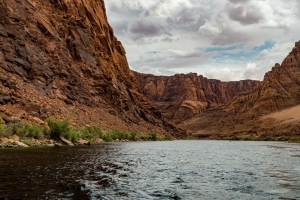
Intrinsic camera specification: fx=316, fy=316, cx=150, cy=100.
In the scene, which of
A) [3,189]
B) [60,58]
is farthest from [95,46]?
[3,189]

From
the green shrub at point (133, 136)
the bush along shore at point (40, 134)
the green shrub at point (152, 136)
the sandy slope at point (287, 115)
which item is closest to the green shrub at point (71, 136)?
the bush along shore at point (40, 134)

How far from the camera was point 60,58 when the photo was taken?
286 feet

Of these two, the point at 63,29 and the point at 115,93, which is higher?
the point at 63,29

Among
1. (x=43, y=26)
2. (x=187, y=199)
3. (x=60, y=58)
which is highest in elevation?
(x=43, y=26)

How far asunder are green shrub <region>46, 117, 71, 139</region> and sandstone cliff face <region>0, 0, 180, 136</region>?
20.4 ft

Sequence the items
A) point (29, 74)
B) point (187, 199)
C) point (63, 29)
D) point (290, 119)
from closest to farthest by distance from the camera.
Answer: point (187, 199), point (29, 74), point (63, 29), point (290, 119)

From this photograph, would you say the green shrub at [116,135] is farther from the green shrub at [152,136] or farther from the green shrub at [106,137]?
the green shrub at [152,136]

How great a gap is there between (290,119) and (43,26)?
131649mm

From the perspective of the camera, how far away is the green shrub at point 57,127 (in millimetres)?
48312

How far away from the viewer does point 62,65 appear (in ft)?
284

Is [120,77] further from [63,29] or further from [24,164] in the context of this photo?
[24,164]

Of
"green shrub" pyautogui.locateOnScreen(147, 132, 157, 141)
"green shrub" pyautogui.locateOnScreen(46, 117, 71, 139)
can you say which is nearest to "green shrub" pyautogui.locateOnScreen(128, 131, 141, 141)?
"green shrub" pyautogui.locateOnScreen(147, 132, 157, 141)

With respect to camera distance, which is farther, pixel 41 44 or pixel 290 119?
pixel 290 119

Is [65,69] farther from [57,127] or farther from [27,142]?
[27,142]
